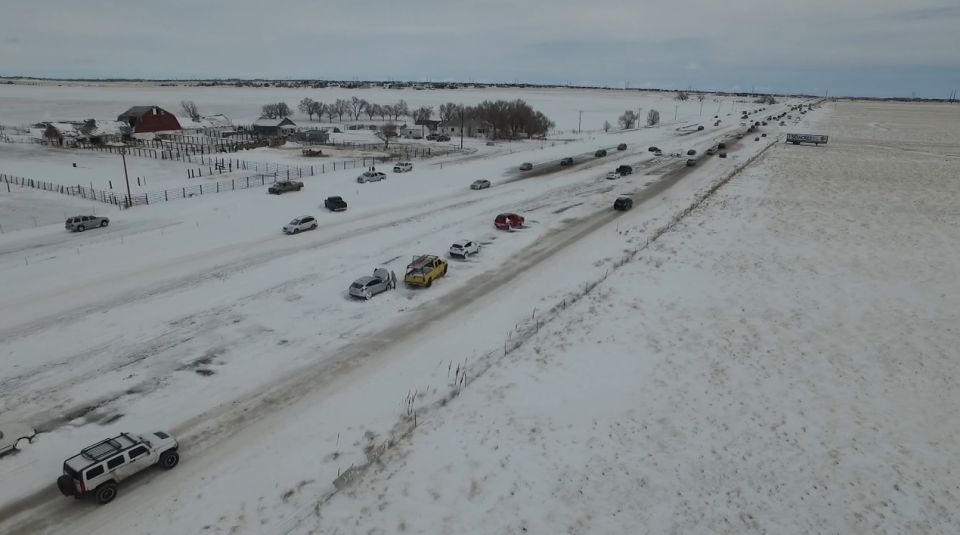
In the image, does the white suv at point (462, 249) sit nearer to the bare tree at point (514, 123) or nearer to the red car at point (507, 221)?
the red car at point (507, 221)

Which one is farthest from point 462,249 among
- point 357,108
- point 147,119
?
point 357,108

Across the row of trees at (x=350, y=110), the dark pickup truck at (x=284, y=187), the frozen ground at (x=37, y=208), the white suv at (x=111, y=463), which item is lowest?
the white suv at (x=111, y=463)

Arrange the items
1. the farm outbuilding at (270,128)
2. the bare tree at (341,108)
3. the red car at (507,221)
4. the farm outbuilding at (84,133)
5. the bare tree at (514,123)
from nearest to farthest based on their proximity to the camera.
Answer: the red car at (507,221) < the farm outbuilding at (84,133) < the farm outbuilding at (270,128) < the bare tree at (514,123) < the bare tree at (341,108)

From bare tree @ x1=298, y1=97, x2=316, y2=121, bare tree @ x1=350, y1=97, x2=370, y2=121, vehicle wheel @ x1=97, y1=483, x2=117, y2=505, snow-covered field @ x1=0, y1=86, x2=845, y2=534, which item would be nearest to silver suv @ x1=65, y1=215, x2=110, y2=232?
snow-covered field @ x1=0, y1=86, x2=845, y2=534

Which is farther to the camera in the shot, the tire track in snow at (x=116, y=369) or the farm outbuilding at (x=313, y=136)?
the farm outbuilding at (x=313, y=136)

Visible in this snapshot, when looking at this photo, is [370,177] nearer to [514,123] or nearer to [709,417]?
[709,417]

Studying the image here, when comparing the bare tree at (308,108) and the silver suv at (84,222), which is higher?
the bare tree at (308,108)

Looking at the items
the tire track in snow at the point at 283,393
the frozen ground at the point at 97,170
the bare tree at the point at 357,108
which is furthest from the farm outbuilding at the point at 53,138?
the tire track in snow at the point at 283,393
